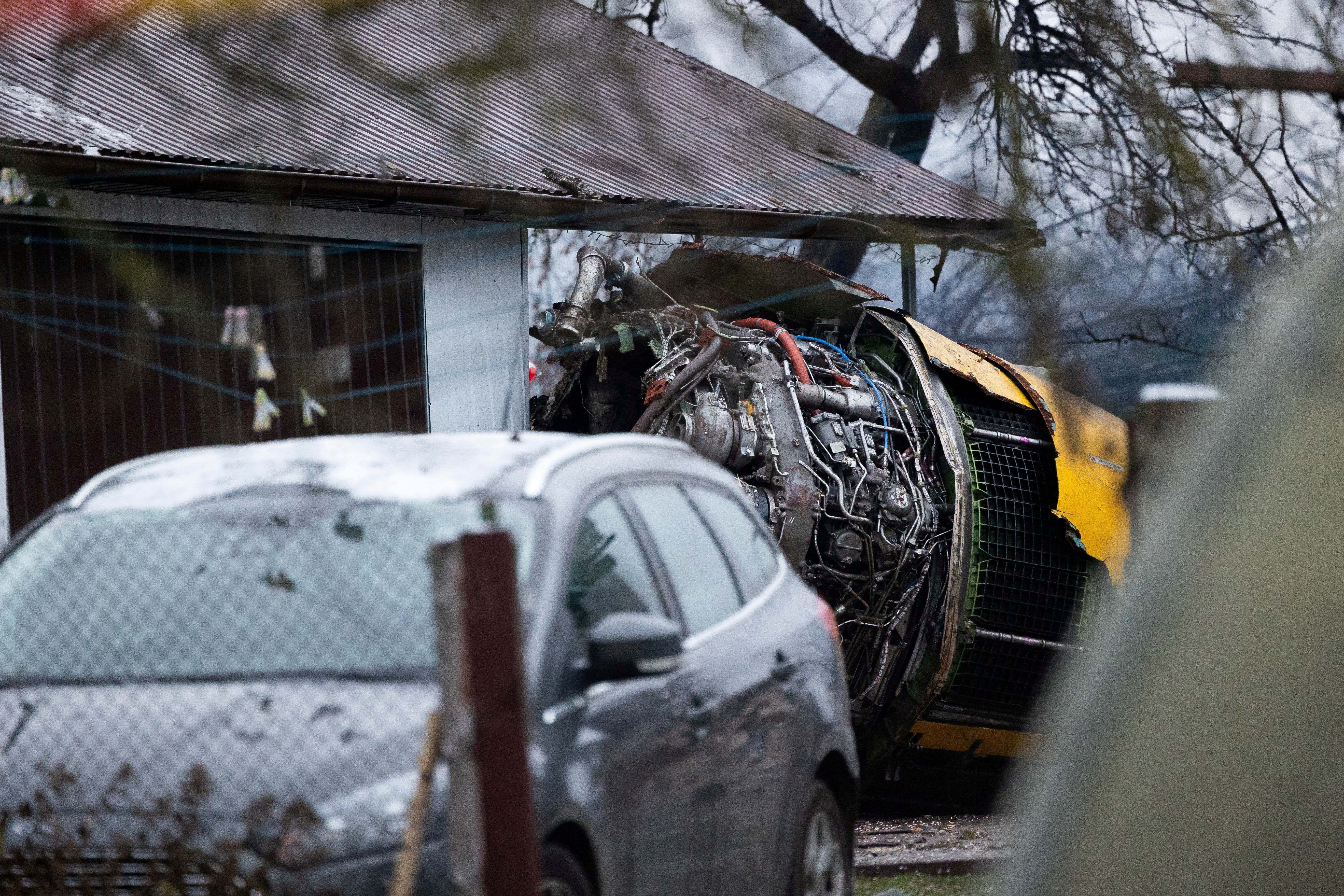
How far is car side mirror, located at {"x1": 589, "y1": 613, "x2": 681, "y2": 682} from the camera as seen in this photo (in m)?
3.74

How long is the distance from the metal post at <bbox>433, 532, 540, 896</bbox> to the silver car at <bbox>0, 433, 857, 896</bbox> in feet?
2.09

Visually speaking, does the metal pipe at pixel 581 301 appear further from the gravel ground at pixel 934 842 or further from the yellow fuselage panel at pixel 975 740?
the gravel ground at pixel 934 842

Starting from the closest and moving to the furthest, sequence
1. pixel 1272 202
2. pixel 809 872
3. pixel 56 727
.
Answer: pixel 56 727 < pixel 1272 202 < pixel 809 872

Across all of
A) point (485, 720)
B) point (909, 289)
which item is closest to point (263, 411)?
point (485, 720)

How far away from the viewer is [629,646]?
374cm

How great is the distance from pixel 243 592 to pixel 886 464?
223 inches

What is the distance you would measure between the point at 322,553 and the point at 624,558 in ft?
2.74

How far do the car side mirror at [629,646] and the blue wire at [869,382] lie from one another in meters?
5.53

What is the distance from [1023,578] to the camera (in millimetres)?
9156

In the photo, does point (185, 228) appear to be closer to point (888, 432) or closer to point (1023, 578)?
point (888, 432)

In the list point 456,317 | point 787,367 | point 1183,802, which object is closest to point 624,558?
point 1183,802

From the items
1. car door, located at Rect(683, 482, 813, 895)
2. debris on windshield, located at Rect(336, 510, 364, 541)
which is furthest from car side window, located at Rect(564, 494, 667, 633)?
debris on windshield, located at Rect(336, 510, 364, 541)

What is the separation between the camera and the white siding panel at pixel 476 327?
10.4 meters

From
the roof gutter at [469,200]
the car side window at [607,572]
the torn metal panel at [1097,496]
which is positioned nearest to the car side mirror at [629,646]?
the car side window at [607,572]
